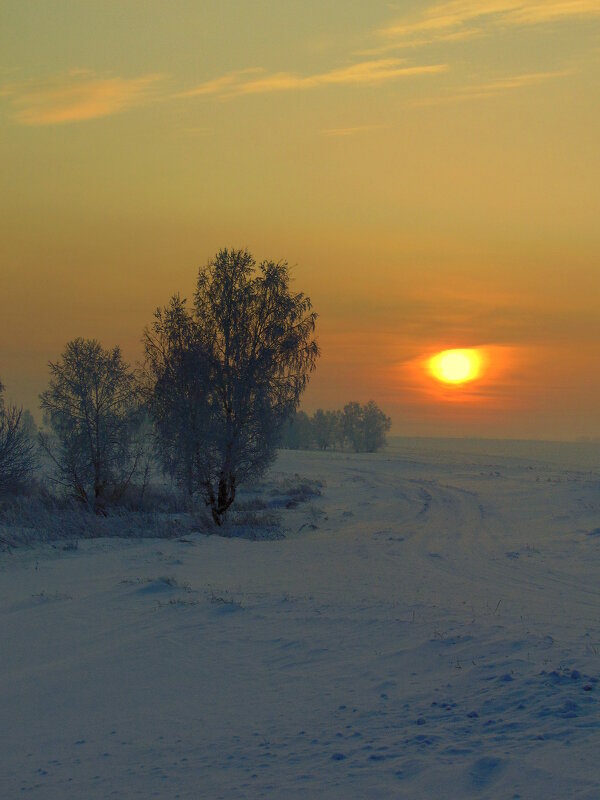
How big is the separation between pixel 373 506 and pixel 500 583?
17.6 metres

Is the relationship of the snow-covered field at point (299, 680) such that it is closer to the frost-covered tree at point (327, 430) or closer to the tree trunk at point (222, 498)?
the tree trunk at point (222, 498)

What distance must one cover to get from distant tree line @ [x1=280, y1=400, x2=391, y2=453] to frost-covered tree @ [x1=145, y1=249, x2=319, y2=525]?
3029 inches

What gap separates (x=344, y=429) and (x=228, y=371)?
85605 millimetres

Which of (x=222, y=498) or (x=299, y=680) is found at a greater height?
(x=222, y=498)

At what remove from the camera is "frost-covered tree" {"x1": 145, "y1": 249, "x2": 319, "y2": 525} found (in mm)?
25234

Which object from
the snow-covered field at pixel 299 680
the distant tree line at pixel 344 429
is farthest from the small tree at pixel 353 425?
the snow-covered field at pixel 299 680

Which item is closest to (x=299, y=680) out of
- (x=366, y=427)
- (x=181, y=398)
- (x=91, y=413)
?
(x=181, y=398)

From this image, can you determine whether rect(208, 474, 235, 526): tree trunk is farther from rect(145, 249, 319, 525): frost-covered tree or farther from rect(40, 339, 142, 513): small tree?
rect(40, 339, 142, 513): small tree

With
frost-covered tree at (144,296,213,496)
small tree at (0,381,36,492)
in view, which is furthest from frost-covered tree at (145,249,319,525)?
small tree at (0,381,36,492)

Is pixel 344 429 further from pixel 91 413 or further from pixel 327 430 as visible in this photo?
pixel 91 413

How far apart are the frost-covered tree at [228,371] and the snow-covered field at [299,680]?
9015 millimetres

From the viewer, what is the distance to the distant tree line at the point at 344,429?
352ft

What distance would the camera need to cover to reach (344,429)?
110312mm

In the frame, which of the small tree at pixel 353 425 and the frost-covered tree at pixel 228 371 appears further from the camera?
the small tree at pixel 353 425
